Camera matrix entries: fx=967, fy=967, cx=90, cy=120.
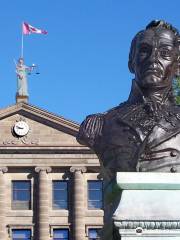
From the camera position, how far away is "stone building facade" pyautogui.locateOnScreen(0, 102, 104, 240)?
155 ft

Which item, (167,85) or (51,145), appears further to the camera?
(51,145)

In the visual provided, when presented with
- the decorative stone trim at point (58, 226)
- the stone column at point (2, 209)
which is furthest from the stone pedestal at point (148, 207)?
the decorative stone trim at point (58, 226)

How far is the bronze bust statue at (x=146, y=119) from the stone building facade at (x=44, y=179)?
40280mm

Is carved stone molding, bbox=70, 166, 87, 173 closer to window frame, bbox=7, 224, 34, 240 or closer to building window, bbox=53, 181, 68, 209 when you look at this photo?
building window, bbox=53, 181, 68, 209

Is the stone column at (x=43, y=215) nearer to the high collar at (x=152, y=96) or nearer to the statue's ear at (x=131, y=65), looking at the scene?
the statue's ear at (x=131, y=65)

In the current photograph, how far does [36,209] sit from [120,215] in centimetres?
4256

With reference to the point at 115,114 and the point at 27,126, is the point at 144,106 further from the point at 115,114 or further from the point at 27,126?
the point at 27,126

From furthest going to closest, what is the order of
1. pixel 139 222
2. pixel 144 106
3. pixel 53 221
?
pixel 53 221 < pixel 144 106 < pixel 139 222

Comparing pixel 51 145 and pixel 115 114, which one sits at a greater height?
pixel 51 145

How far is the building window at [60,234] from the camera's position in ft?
154

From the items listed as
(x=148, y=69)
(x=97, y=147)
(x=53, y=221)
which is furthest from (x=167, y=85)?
(x=53, y=221)

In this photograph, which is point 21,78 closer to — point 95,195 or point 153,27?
point 95,195

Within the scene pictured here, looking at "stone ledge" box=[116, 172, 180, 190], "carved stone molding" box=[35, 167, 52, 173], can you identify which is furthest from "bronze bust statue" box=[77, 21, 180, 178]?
"carved stone molding" box=[35, 167, 52, 173]

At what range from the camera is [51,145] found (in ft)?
160
